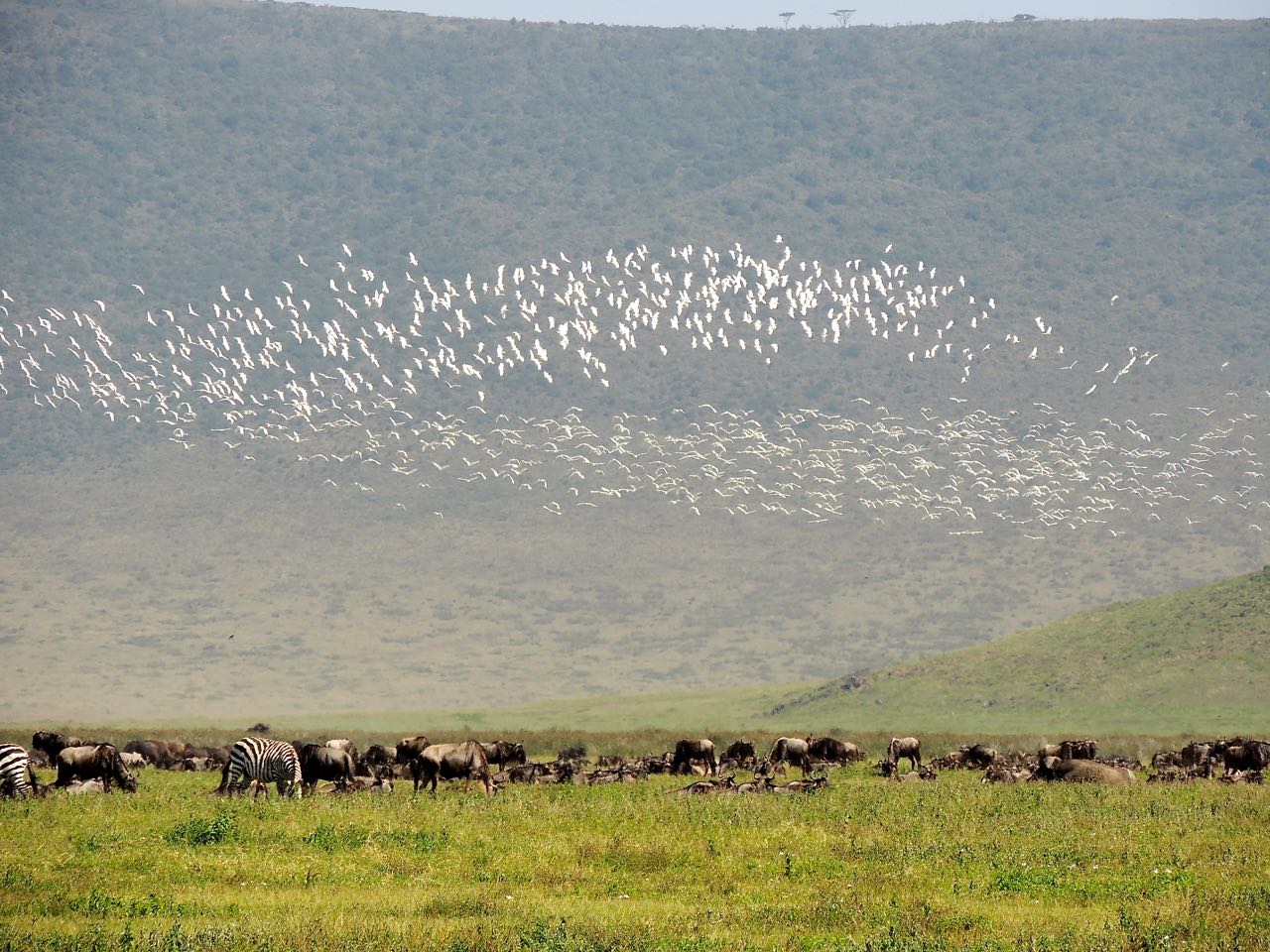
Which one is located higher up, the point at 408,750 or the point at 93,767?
the point at 408,750

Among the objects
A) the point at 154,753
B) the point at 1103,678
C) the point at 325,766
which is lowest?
the point at 325,766

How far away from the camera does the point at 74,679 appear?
12694 cm

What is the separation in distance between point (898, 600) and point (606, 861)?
118417mm

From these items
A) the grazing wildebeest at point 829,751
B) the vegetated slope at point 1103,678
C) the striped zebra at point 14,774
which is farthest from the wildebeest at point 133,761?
the vegetated slope at point 1103,678

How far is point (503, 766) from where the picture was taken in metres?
42.5

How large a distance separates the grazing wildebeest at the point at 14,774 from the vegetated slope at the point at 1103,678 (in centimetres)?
6152

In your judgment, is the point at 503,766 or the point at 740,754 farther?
the point at 740,754

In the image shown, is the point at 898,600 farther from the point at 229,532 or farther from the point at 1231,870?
the point at 1231,870

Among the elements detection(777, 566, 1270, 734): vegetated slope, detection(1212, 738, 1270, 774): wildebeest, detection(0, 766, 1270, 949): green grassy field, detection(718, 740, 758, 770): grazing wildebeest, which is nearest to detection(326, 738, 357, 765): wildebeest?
detection(0, 766, 1270, 949): green grassy field

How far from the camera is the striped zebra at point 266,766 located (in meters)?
32.5

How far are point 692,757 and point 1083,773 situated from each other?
410 inches

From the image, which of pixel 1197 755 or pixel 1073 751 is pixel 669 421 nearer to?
pixel 1073 751

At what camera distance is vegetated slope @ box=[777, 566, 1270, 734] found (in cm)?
8650

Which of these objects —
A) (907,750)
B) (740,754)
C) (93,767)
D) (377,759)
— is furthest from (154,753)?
(907,750)
